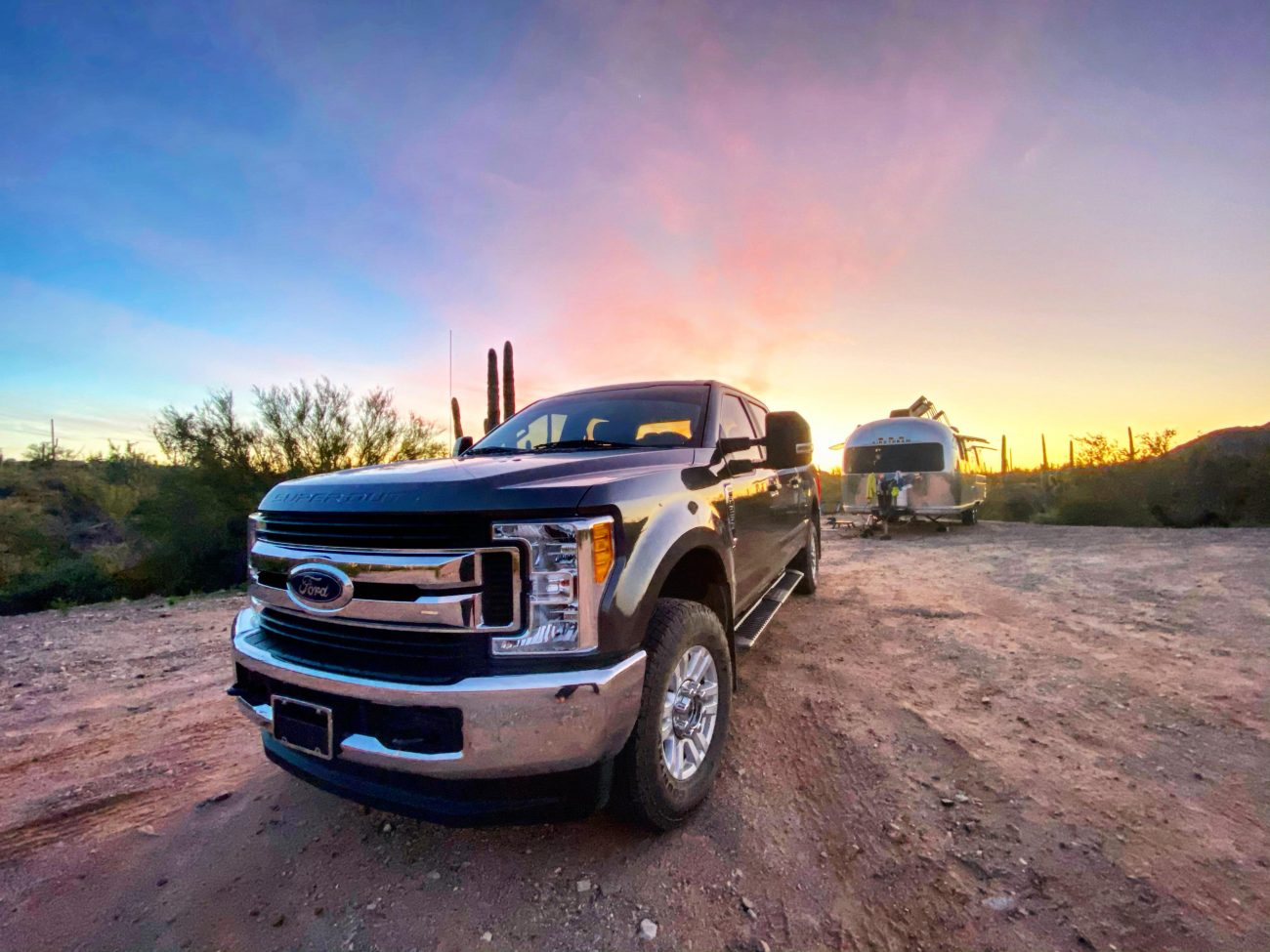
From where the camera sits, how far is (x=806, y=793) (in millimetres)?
2494

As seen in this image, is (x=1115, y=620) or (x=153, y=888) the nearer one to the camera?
(x=153, y=888)

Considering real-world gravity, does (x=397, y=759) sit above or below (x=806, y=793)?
above

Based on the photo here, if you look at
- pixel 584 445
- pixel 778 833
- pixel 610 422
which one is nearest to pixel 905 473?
pixel 610 422

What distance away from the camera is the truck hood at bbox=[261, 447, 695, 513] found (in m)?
1.82

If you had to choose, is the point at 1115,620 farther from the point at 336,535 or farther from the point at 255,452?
the point at 255,452

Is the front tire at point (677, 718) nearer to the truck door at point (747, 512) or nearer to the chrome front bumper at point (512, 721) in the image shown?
the chrome front bumper at point (512, 721)

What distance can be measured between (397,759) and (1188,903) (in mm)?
2518

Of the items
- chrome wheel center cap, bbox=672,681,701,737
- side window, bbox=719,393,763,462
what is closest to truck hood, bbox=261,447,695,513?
chrome wheel center cap, bbox=672,681,701,737

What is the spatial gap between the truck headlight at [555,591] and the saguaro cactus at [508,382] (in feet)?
38.3

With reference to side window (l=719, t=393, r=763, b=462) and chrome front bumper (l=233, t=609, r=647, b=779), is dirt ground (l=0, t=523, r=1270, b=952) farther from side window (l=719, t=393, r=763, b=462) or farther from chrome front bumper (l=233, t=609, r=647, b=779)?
side window (l=719, t=393, r=763, b=462)

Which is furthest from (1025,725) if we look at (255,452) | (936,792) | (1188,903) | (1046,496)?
(1046,496)

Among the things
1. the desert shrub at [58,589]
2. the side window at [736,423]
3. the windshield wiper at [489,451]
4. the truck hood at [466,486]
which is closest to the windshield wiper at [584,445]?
the windshield wiper at [489,451]

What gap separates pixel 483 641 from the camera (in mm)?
1791

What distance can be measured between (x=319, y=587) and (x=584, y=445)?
4.81 feet
